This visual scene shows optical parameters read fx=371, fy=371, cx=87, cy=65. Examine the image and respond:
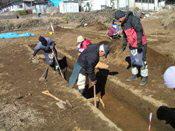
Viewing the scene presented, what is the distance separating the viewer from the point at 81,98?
10867 mm

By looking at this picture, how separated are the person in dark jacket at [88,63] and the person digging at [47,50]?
203cm

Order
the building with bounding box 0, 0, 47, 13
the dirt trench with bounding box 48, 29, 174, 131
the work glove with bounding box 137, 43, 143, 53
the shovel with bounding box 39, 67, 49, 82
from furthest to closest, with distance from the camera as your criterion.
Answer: the building with bounding box 0, 0, 47, 13 < the shovel with bounding box 39, 67, 49, 82 < the work glove with bounding box 137, 43, 143, 53 < the dirt trench with bounding box 48, 29, 174, 131

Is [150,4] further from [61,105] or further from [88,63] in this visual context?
[61,105]

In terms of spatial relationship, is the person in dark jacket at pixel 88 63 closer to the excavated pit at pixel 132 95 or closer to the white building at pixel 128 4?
the excavated pit at pixel 132 95

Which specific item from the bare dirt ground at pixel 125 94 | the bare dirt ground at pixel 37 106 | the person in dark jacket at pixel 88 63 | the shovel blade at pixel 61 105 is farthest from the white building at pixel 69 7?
the shovel blade at pixel 61 105

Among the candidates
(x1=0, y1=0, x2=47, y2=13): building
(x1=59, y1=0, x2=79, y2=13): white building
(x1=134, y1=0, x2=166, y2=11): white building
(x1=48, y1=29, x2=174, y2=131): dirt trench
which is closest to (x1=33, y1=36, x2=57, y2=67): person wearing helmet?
(x1=48, y1=29, x2=174, y2=131): dirt trench

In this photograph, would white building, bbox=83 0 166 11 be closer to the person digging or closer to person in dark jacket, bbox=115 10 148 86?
the person digging

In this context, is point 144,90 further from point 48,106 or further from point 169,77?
point 169,77

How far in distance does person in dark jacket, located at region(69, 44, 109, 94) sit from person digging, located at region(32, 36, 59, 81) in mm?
2031

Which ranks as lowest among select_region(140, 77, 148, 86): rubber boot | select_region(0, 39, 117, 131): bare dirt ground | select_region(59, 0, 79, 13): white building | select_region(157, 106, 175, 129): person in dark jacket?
select_region(157, 106, 175, 129): person in dark jacket

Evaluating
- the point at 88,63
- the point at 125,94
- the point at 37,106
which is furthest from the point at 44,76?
the point at 88,63

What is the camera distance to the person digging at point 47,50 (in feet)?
44.9

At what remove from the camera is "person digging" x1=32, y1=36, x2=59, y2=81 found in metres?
13.7

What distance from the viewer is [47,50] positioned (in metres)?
14.3
